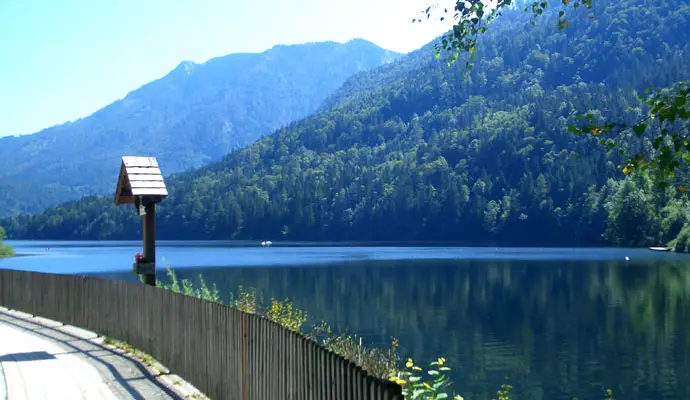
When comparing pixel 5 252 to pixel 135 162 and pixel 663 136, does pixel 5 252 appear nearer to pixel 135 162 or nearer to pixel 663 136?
pixel 135 162

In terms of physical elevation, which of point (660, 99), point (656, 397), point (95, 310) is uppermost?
point (660, 99)

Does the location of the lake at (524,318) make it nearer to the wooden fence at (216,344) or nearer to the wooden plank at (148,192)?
the wooden fence at (216,344)

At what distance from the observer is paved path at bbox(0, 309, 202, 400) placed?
10.7 meters

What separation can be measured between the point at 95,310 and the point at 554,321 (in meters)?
24.7

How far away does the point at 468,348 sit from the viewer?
1148 inches

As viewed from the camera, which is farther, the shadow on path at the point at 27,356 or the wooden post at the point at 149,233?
the wooden post at the point at 149,233

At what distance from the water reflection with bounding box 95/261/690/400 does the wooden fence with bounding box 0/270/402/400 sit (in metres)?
10.5

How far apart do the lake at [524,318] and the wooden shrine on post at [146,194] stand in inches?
400

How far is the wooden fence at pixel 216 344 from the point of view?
21.3ft

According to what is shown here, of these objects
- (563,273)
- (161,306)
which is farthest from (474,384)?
(563,273)

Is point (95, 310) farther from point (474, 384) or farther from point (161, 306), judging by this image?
point (474, 384)

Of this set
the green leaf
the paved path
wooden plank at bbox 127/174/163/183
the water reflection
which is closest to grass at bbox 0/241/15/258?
the water reflection

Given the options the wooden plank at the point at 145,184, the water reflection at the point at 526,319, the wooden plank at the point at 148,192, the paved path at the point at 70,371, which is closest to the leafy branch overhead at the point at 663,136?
the paved path at the point at 70,371

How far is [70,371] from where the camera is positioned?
12.3 meters
